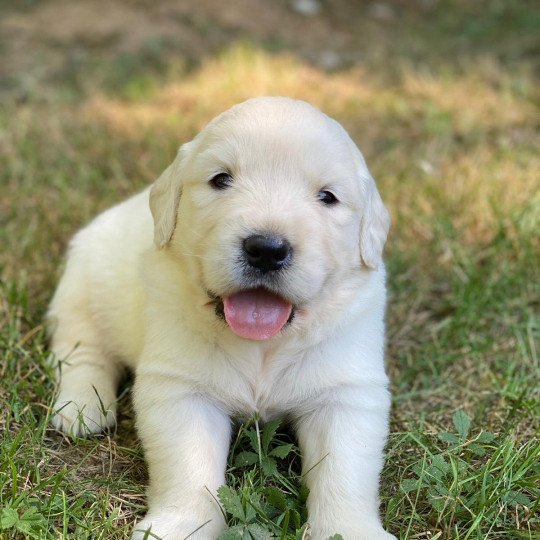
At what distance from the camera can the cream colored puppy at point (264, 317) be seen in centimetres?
275

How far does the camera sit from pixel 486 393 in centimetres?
381

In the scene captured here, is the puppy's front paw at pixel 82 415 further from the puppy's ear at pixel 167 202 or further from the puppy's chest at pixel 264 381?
the puppy's ear at pixel 167 202

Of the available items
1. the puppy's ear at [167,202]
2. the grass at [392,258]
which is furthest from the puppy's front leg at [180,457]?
the puppy's ear at [167,202]

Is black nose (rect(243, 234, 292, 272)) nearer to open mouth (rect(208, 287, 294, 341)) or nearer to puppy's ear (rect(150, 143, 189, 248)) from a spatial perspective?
open mouth (rect(208, 287, 294, 341))

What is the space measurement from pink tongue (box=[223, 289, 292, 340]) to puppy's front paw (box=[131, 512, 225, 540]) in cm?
67

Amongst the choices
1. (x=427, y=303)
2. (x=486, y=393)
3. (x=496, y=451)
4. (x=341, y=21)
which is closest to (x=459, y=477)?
(x=496, y=451)

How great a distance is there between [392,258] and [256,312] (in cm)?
223

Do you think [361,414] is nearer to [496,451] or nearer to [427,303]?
[496,451]

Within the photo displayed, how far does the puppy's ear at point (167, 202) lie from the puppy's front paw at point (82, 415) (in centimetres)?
79

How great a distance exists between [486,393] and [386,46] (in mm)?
7002

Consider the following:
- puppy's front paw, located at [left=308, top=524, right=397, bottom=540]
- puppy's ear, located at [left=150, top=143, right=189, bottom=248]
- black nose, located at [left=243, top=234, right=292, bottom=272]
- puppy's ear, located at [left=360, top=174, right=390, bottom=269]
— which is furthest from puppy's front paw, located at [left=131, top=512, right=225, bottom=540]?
puppy's ear, located at [left=360, top=174, right=390, bottom=269]

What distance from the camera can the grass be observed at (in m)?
2.89

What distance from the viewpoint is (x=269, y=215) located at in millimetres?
2717

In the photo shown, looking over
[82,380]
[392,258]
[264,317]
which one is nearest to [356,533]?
[264,317]
